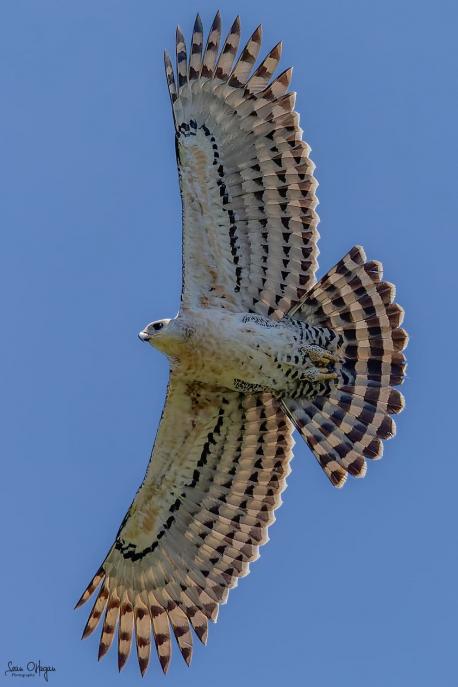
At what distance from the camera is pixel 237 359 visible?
1213cm

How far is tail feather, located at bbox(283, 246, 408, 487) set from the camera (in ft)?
41.4

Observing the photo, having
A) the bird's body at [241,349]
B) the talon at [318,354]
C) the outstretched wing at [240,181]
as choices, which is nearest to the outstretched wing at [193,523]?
the bird's body at [241,349]

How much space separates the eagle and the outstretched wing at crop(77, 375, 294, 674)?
0.04ft

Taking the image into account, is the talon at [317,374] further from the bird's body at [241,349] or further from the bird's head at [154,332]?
the bird's head at [154,332]

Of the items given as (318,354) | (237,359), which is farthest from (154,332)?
(318,354)

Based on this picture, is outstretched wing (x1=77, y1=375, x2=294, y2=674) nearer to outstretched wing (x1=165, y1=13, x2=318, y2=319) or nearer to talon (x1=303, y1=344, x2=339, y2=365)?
talon (x1=303, y1=344, x2=339, y2=365)

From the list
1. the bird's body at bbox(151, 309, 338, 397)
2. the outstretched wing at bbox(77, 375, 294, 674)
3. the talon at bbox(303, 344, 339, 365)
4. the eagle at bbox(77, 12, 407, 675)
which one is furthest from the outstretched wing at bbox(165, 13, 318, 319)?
the outstretched wing at bbox(77, 375, 294, 674)

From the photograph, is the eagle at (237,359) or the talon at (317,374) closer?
the eagle at (237,359)

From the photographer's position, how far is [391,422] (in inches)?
497

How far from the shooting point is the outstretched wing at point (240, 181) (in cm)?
1205

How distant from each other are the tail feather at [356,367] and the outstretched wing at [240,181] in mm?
278

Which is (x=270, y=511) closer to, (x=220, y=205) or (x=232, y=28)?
(x=220, y=205)

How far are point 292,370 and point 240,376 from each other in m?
0.50

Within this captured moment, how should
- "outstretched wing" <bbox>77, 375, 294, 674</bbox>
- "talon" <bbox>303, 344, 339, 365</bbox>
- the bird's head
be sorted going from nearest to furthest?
1. the bird's head
2. "talon" <bbox>303, 344, 339, 365</bbox>
3. "outstretched wing" <bbox>77, 375, 294, 674</bbox>
